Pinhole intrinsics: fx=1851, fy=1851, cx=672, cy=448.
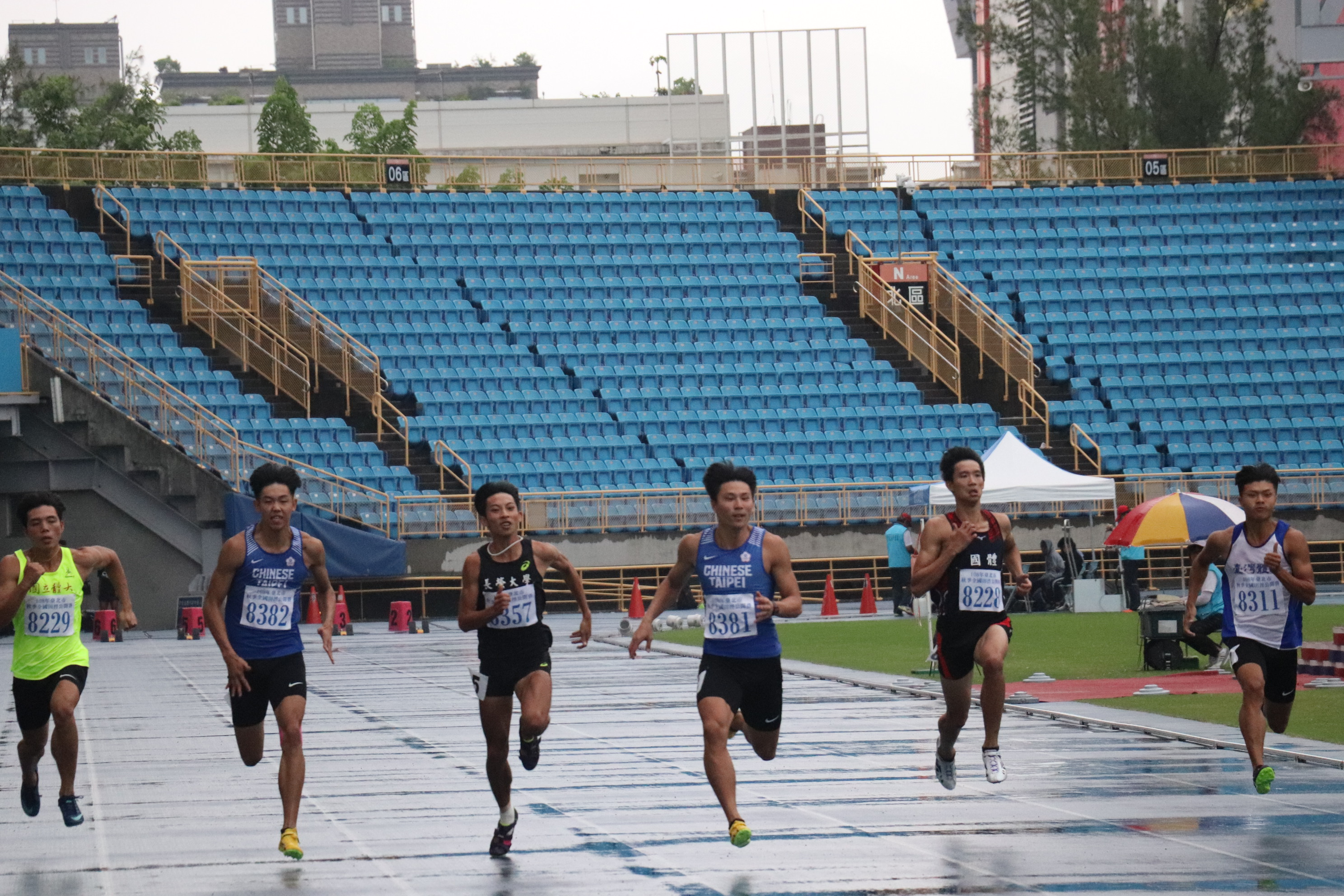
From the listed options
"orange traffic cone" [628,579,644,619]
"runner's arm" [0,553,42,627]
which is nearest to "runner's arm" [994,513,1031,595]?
"runner's arm" [0,553,42,627]

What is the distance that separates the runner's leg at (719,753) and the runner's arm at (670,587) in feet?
1.80

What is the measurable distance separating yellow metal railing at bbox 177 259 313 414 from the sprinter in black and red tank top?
91.8ft

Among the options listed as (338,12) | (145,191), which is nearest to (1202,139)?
(145,191)

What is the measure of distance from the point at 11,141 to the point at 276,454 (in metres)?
38.6

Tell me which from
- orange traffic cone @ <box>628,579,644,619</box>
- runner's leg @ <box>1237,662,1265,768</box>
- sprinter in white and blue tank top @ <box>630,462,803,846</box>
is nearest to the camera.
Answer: sprinter in white and blue tank top @ <box>630,462,803,846</box>

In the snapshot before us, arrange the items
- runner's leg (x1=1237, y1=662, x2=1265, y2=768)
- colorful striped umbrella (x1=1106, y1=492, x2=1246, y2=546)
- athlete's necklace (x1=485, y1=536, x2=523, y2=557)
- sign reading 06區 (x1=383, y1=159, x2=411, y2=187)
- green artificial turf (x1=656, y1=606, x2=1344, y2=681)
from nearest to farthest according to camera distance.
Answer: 1. athlete's necklace (x1=485, y1=536, x2=523, y2=557)
2. runner's leg (x1=1237, y1=662, x2=1265, y2=768)
3. green artificial turf (x1=656, y1=606, x2=1344, y2=681)
4. colorful striped umbrella (x1=1106, y1=492, x2=1246, y2=546)
5. sign reading 06區 (x1=383, y1=159, x2=411, y2=187)

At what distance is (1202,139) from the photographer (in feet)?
186

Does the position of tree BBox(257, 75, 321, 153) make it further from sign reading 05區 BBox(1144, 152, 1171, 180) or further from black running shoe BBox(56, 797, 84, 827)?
black running shoe BBox(56, 797, 84, 827)

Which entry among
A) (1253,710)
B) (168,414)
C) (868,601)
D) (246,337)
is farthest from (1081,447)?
(1253,710)

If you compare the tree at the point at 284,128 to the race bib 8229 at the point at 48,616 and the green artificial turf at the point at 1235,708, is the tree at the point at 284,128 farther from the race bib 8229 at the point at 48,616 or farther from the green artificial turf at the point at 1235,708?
the race bib 8229 at the point at 48,616

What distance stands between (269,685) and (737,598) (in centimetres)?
262

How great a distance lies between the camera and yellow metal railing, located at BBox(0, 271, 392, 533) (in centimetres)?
3431

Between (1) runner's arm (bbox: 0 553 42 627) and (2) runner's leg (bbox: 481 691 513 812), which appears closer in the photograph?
(2) runner's leg (bbox: 481 691 513 812)

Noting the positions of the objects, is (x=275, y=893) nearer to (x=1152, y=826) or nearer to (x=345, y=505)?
(x=1152, y=826)
